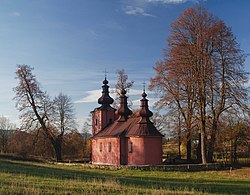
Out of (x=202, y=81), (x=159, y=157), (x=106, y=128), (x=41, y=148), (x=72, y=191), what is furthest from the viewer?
(x=41, y=148)

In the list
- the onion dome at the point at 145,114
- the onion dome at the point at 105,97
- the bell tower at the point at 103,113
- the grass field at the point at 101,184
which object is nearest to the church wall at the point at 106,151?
the bell tower at the point at 103,113

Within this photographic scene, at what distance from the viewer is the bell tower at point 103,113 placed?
38719 millimetres

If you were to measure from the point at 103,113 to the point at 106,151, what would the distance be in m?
5.77

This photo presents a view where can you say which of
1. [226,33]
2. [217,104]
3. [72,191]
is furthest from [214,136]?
[72,191]

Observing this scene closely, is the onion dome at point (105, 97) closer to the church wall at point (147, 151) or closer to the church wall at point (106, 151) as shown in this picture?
the church wall at point (106, 151)

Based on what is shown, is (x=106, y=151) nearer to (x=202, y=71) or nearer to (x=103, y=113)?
(x=103, y=113)

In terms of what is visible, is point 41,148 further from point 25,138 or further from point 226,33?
point 226,33

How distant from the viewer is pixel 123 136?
31.8m

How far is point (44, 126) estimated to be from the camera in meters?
38.8

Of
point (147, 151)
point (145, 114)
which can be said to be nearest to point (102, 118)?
point (145, 114)

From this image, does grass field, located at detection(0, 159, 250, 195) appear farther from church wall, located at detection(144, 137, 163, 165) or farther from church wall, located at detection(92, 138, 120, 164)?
church wall, located at detection(92, 138, 120, 164)

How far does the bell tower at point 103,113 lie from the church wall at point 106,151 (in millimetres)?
2174

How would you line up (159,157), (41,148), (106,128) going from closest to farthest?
(159,157) < (106,128) < (41,148)

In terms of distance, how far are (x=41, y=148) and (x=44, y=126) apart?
4.83 meters
